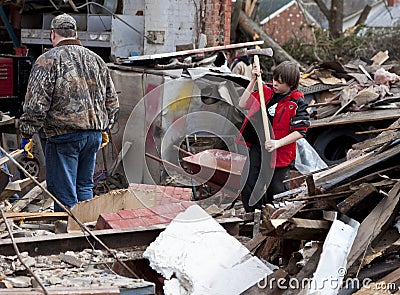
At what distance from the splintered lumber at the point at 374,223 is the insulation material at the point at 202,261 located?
526 millimetres

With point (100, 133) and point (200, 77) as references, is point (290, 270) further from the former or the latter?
point (200, 77)

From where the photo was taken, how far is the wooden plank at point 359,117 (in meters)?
9.86

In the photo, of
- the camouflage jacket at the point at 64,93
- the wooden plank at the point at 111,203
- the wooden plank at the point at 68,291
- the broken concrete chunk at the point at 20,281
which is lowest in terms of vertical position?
the wooden plank at the point at 111,203

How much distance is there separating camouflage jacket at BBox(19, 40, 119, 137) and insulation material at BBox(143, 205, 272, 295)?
5.61ft

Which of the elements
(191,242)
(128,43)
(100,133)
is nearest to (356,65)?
(128,43)

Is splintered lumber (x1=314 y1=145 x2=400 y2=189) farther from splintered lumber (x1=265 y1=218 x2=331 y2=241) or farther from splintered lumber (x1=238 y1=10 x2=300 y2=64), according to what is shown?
splintered lumber (x1=238 y1=10 x2=300 y2=64)

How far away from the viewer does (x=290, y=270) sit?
438cm

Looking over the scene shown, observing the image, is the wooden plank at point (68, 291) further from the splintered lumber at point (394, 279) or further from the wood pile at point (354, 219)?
the splintered lumber at point (394, 279)

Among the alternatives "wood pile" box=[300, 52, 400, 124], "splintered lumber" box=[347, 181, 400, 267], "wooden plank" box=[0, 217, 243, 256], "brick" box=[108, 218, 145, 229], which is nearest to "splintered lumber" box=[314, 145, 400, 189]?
"splintered lumber" box=[347, 181, 400, 267]

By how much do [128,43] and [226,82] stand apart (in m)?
2.32

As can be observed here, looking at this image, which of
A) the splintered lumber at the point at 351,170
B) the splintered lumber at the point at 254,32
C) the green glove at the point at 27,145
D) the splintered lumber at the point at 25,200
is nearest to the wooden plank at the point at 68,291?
the splintered lumber at the point at 351,170

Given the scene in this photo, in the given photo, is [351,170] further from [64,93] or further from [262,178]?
[64,93]

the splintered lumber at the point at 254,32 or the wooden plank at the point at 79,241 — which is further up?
the splintered lumber at the point at 254,32

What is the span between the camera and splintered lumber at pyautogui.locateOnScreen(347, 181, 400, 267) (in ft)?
13.5
